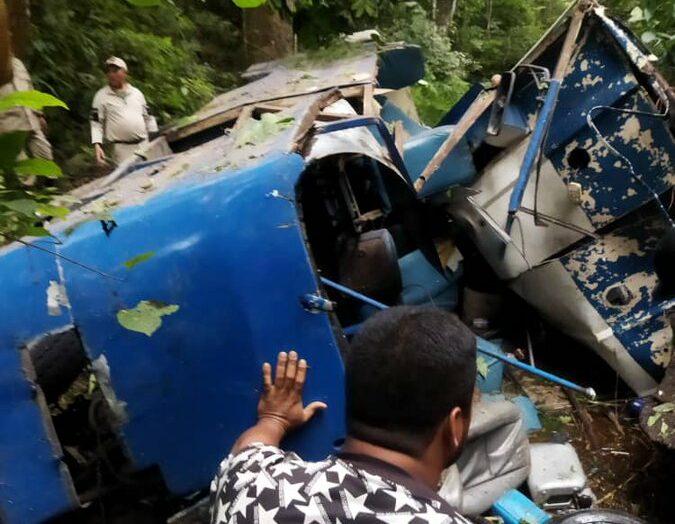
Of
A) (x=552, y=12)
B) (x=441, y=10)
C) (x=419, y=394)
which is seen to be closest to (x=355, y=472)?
(x=419, y=394)

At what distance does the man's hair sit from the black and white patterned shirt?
7 centimetres

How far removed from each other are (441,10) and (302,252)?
1075 cm

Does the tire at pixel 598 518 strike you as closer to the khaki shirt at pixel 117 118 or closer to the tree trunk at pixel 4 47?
the tree trunk at pixel 4 47

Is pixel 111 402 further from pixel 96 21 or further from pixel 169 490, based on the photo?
pixel 96 21

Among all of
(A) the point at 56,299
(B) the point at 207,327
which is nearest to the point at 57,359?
(A) the point at 56,299

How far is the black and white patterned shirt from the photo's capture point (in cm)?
119

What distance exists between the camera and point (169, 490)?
2.37 m

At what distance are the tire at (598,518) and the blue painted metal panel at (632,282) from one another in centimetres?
134

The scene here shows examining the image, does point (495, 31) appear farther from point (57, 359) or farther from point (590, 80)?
point (57, 359)

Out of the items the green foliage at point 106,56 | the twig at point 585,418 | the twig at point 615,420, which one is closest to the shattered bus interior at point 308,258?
the twig at point 615,420

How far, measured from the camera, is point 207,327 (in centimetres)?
228

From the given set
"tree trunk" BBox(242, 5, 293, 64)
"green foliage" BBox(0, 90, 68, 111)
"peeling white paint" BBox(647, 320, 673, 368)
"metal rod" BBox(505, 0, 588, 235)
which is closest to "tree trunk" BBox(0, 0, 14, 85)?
"green foliage" BBox(0, 90, 68, 111)

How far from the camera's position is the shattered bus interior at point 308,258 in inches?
89.2

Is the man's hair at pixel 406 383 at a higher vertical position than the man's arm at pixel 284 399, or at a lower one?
higher
